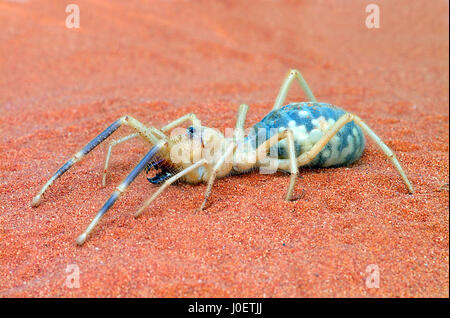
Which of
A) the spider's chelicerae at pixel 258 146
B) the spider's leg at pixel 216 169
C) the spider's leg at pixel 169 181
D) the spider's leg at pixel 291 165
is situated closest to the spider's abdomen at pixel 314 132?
the spider's chelicerae at pixel 258 146

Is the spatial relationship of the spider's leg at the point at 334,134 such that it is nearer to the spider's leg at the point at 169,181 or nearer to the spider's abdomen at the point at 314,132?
the spider's abdomen at the point at 314,132

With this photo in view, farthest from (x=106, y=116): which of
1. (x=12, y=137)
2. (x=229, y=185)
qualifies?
(x=229, y=185)

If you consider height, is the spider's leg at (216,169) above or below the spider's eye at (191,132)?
below

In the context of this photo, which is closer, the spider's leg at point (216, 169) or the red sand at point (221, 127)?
the red sand at point (221, 127)

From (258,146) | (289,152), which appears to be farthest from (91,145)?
(289,152)

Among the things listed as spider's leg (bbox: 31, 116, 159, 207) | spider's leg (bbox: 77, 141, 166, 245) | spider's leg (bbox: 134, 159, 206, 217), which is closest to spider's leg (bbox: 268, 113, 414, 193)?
spider's leg (bbox: 134, 159, 206, 217)

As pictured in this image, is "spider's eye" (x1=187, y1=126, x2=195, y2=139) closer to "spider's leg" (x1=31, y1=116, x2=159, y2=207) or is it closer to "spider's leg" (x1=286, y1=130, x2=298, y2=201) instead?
"spider's leg" (x1=31, y1=116, x2=159, y2=207)
